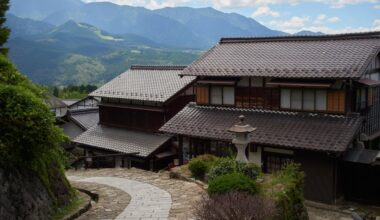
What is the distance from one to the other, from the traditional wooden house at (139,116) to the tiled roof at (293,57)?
5050 millimetres

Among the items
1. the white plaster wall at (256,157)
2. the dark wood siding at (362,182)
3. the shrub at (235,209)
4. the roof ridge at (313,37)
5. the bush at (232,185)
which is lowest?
the dark wood siding at (362,182)

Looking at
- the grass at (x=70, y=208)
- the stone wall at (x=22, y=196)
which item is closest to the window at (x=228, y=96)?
the grass at (x=70, y=208)

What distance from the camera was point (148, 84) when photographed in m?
31.4

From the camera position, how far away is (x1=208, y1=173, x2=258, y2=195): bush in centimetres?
1020

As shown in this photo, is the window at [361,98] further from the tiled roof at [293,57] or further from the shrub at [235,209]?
the shrub at [235,209]

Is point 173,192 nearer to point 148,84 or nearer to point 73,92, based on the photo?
point 148,84

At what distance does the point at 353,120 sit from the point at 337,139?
186 centimetres

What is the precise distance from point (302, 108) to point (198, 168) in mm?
7274

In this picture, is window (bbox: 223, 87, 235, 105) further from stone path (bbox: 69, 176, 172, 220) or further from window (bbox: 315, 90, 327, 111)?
stone path (bbox: 69, 176, 172, 220)

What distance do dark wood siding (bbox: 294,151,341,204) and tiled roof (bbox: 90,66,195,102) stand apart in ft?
40.1

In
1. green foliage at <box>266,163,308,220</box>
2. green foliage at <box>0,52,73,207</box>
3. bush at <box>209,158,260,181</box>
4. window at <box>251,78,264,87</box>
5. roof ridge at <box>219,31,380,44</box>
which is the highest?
roof ridge at <box>219,31,380,44</box>

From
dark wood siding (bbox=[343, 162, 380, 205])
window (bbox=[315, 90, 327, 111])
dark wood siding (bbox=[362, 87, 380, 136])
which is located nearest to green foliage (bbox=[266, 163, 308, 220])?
dark wood siding (bbox=[343, 162, 380, 205])

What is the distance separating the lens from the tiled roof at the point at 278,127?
17.8 m

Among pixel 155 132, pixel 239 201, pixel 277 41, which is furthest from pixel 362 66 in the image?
pixel 155 132
